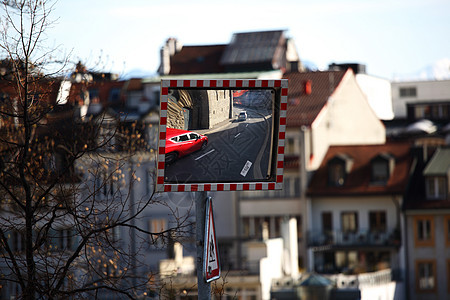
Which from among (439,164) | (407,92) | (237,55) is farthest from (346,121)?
(407,92)

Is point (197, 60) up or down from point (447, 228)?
up

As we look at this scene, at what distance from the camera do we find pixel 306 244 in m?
56.5

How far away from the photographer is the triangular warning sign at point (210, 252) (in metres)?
11.7

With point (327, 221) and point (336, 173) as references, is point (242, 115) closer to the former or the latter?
point (327, 221)

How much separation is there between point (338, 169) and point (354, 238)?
4.25m

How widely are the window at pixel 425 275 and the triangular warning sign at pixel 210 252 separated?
1650 inches

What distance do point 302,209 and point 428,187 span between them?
704 centimetres

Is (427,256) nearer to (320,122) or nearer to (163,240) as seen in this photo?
(320,122)

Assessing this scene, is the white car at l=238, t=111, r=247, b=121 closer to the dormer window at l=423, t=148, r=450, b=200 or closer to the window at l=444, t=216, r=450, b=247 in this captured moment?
the dormer window at l=423, t=148, r=450, b=200

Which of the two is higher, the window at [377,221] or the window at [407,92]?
the window at [407,92]

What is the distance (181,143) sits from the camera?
12.3 meters

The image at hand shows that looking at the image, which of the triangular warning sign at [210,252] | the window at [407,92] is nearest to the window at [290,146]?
the window at [407,92]

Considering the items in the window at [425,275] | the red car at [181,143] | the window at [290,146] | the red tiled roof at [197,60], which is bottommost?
the window at [425,275]

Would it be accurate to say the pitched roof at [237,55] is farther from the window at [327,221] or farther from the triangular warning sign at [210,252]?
the triangular warning sign at [210,252]
